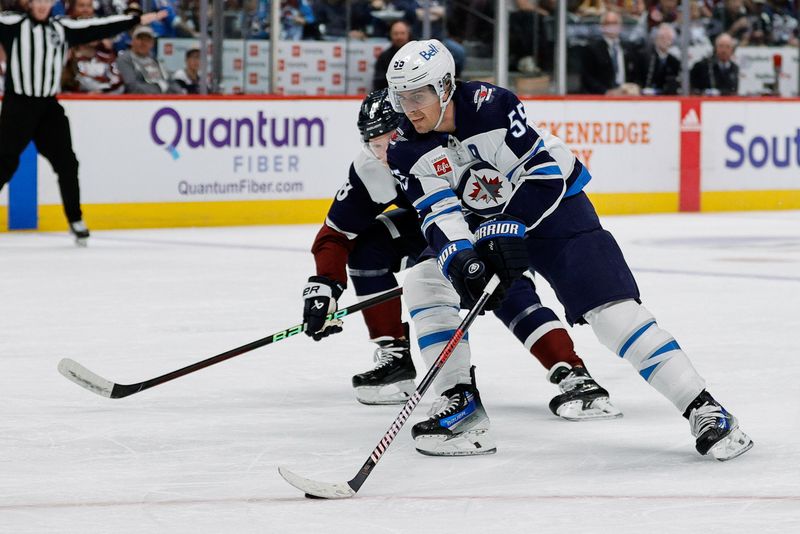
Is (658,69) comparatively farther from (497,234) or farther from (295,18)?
(497,234)

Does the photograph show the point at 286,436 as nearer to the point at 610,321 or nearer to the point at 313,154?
the point at 610,321

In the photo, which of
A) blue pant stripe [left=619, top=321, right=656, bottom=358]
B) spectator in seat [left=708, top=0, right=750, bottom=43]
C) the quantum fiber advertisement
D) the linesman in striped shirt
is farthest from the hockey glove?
spectator in seat [left=708, top=0, right=750, bottom=43]

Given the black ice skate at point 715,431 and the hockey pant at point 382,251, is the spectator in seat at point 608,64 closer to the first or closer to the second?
the hockey pant at point 382,251

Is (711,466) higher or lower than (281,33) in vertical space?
lower

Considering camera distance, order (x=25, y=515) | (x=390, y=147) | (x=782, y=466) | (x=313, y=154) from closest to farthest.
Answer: (x=25, y=515)
(x=782, y=466)
(x=390, y=147)
(x=313, y=154)

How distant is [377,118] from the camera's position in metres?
3.86

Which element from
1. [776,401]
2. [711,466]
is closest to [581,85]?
[776,401]

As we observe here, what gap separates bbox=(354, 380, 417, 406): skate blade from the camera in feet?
13.4

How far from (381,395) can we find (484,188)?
78 cm

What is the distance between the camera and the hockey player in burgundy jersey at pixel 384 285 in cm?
383

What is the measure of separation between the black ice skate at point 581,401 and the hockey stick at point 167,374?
0.51 m

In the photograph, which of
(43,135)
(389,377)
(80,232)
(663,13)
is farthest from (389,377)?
(663,13)

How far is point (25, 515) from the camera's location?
280 cm

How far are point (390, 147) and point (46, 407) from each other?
119 cm
